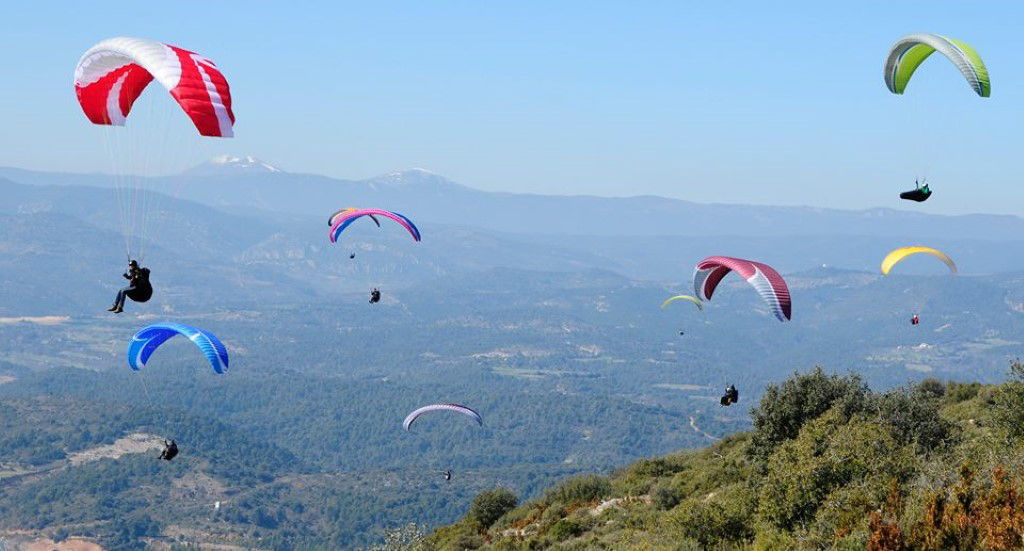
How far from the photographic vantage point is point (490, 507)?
193 feet

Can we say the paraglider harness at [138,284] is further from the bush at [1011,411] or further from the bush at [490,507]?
the bush at [1011,411]

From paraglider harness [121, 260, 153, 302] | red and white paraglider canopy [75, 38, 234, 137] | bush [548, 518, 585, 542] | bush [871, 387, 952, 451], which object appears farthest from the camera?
bush [548, 518, 585, 542]

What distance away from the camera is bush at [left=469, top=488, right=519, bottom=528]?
5831 cm

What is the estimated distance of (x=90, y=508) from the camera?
7392 inches

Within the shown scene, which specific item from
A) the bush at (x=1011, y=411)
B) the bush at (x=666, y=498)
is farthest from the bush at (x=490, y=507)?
the bush at (x=1011, y=411)

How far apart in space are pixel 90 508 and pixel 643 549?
595ft

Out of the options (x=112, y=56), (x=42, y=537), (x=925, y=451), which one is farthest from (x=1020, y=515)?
(x=42, y=537)

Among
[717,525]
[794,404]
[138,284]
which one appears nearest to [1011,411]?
[794,404]

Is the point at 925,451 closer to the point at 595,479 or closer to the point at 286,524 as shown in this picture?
the point at 595,479

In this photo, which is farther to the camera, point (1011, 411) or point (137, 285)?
point (1011, 411)

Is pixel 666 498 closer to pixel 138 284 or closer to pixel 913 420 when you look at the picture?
pixel 913 420

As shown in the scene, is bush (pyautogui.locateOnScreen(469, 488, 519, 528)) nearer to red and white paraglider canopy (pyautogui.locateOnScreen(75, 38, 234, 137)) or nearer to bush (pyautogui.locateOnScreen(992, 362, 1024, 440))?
bush (pyautogui.locateOnScreen(992, 362, 1024, 440))

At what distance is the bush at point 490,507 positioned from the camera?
2296 inches

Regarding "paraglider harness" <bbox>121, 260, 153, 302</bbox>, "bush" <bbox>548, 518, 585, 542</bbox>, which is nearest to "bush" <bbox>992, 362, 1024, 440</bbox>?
"bush" <bbox>548, 518, 585, 542</bbox>
